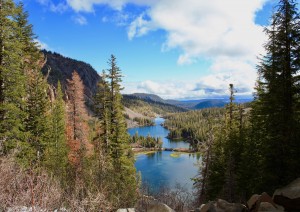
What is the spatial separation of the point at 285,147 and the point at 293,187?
230 inches

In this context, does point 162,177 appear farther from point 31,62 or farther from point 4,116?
point 4,116

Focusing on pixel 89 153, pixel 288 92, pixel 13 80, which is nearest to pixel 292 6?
pixel 288 92

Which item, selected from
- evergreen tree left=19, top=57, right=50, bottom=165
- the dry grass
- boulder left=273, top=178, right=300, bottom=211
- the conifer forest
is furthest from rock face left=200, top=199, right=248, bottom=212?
evergreen tree left=19, top=57, right=50, bottom=165

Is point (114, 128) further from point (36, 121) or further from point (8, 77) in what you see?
point (8, 77)

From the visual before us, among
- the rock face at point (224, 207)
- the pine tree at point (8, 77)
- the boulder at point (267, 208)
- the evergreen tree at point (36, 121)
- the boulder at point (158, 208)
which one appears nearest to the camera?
the boulder at point (267, 208)

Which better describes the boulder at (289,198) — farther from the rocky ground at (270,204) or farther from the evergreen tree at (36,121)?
the evergreen tree at (36,121)

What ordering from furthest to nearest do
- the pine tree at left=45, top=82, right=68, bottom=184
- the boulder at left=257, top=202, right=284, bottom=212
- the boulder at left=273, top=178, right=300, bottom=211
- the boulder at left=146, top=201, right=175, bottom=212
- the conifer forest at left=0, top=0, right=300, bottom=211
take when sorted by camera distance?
the pine tree at left=45, top=82, right=68, bottom=184 → the conifer forest at left=0, top=0, right=300, bottom=211 → the boulder at left=146, top=201, right=175, bottom=212 → the boulder at left=257, top=202, right=284, bottom=212 → the boulder at left=273, top=178, right=300, bottom=211

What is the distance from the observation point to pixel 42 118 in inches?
1169

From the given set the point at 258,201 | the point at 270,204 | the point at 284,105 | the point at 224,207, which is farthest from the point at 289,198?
the point at 284,105

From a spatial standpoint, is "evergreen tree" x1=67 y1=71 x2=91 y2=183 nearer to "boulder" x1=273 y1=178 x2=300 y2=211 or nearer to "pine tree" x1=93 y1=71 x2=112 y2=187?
"pine tree" x1=93 y1=71 x2=112 y2=187

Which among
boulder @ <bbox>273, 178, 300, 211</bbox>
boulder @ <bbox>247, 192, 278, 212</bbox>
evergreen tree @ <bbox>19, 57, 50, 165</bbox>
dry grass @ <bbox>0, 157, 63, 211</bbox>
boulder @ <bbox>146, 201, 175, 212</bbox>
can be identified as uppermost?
evergreen tree @ <bbox>19, 57, 50, 165</bbox>

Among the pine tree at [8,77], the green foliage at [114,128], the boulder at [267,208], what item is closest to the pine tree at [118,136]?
the green foliage at [114,128]

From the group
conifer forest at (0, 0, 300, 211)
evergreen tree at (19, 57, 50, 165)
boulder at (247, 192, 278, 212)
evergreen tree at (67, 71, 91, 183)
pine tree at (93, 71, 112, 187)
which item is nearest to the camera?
boulder at (247, 192, 278, 212)

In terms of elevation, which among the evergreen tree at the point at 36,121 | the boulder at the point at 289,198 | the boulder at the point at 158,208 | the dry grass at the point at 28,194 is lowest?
the boulder at the point at 158,208
